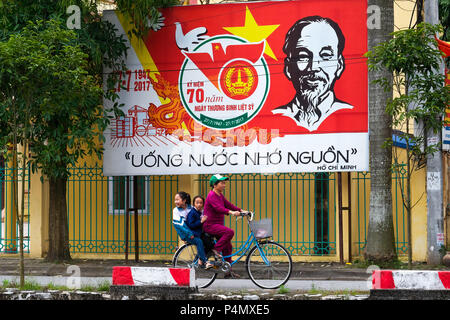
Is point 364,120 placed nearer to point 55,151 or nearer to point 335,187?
point 335,187

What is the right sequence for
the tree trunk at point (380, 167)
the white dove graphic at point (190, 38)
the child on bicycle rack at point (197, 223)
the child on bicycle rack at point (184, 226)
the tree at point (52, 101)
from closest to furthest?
the tree at point (52, 101)
the child on bicycle rack at point (184, 226)
the child on bicycle rack at point (197, 223)
the tree trunk at point (380, 167)
the white dove graphic at point (190, 38)

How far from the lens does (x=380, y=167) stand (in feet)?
43.0

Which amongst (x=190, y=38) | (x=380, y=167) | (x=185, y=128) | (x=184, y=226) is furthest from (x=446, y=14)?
(x=184, y=226)

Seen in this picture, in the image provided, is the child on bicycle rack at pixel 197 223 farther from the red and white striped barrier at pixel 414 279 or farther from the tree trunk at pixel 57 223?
the tree trunk at pixel 57 223

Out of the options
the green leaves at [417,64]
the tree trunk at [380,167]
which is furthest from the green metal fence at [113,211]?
the green leaves at [417,64]

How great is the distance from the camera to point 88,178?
15883 millimetres

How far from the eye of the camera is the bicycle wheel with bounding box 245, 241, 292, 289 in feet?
33.8

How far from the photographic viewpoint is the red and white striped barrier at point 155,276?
9.45m

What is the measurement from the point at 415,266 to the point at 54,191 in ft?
23.8

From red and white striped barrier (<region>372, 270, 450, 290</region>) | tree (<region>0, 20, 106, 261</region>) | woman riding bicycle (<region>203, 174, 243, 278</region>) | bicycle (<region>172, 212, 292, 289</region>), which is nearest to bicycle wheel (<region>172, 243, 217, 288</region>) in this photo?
bicycle (<region>172, 212, 292, 289</region>)

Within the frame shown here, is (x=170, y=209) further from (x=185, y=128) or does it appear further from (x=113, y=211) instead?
(x=185, y=128)

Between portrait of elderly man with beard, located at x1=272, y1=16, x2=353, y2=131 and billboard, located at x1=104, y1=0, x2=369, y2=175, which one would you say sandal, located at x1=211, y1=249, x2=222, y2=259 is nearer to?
Answer: billboard, located at x1=104, y1=0, x2=369, y2=175

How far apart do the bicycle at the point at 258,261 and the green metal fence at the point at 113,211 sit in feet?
16.6

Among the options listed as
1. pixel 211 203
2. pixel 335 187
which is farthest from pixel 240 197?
pixel 211 203
